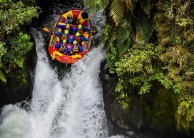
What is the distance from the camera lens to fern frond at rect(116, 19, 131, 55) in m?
8.68

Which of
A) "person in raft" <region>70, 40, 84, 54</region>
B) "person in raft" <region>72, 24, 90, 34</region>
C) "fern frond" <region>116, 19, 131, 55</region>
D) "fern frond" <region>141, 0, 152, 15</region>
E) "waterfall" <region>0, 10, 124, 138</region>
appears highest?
"fern frond" <region>141, 0, 152, 15</region>

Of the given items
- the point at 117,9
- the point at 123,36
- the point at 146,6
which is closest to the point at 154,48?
the point at 123,36

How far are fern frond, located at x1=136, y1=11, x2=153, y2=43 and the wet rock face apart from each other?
11.5 feet

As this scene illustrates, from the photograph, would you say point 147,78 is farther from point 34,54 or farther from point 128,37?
point 34,54

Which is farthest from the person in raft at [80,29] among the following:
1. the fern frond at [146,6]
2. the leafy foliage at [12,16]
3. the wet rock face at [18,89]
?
the fern frond at [146,6]

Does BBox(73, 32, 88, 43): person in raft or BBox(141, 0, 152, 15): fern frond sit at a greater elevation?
BBox(141, 0, 152, 15): fern frond

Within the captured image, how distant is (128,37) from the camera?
28.7 ft

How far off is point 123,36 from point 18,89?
3461 millimetres

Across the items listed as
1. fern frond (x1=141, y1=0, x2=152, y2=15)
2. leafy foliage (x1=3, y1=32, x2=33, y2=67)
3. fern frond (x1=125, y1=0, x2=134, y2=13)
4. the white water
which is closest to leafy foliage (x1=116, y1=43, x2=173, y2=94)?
fern frond (x1=141, y1=0, x2=152, y2=15)

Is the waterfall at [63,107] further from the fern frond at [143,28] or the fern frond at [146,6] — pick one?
the fern frond at [146,6]

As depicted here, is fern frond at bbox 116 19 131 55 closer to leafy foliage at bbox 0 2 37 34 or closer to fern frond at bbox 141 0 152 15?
fern frond at bbox 141 0 152 15

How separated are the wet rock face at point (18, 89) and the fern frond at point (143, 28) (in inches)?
138

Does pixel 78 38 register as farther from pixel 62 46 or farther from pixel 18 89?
pixel 18 89

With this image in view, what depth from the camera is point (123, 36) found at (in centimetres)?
873
